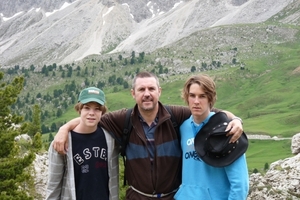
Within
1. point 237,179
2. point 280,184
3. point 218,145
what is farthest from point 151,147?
point 280,184

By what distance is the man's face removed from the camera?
Answer: 899 centimetres

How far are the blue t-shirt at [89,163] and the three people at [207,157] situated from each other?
73.9 inches

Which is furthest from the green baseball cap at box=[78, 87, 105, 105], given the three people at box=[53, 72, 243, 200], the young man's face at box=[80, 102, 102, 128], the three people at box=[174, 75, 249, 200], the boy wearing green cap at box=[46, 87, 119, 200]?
the three people at box=[174, 75, 249, 200]

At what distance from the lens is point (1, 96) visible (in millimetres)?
28609

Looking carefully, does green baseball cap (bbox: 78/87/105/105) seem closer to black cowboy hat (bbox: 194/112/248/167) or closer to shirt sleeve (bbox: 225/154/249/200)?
black cowboy hat (bbox: 194/112/248/167)

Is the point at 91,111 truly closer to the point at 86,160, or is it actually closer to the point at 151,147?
the point at 86,160

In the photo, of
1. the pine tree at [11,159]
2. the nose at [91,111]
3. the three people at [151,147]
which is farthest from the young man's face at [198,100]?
the pine tree at [11,159]

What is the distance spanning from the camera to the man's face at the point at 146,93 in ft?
29.5

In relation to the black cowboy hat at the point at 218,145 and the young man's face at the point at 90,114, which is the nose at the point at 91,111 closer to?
the young man's face at the point at 90,114

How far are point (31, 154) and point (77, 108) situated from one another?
58.3 ft

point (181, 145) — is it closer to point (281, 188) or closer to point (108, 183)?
point (108, 183)

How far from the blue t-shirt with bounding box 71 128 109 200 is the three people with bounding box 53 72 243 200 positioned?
1.18 feet

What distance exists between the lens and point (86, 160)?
9188mm

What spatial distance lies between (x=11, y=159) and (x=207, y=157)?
2316cm
